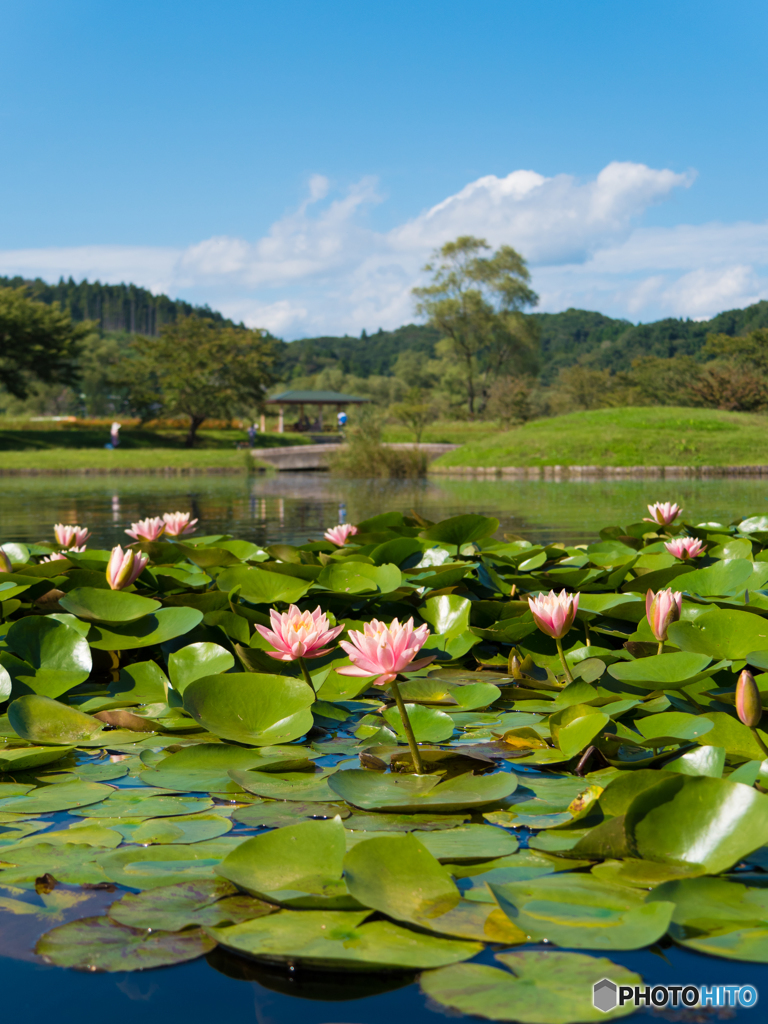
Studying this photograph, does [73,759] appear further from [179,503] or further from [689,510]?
[179,503]

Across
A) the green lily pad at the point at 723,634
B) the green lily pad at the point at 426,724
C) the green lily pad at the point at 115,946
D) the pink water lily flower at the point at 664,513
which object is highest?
the pink water lily flower at the point at 664,513

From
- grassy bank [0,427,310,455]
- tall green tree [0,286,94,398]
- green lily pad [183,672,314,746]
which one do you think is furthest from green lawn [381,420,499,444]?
green lily pad [183,672,314,746]

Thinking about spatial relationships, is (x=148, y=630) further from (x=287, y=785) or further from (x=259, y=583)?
(x=287, y=785)

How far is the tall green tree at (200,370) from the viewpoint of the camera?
3234 centimetres

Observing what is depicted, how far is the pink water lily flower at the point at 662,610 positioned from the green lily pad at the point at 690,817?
2.47 feet

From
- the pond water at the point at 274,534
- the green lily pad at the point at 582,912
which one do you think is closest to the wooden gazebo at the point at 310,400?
the pond water at the point at 274,534

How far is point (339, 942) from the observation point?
3.09ft

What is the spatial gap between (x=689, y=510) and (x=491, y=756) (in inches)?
317

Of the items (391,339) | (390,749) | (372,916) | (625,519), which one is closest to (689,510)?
(625,519)

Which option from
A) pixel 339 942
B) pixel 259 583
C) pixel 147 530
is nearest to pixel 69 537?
pixel 147 530

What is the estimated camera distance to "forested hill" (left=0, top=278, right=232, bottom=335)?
360ft

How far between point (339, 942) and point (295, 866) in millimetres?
163

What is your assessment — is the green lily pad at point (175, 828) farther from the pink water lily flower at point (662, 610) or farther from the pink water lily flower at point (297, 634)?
the pink water lily flower at point (662, 610)

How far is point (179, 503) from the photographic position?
11.9m
